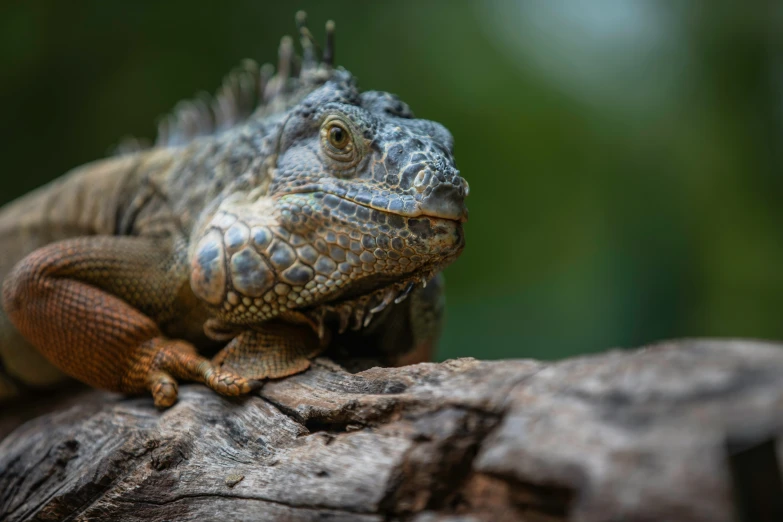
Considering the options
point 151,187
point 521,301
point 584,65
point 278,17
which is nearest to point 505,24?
point 584,65

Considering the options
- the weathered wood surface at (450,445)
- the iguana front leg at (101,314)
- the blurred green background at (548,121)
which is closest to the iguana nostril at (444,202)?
the weathered wood surface at (450,445)

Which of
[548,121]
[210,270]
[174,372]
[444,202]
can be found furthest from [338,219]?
[548,121]

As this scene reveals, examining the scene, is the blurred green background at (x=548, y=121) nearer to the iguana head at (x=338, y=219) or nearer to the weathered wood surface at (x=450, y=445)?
the iguana head at (x=338, y=219)

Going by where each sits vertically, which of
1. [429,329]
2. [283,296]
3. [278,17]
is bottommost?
[283,296]

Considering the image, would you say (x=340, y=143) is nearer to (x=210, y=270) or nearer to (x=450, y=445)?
(x=210, y=270)

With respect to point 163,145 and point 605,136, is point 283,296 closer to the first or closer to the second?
point 163,145

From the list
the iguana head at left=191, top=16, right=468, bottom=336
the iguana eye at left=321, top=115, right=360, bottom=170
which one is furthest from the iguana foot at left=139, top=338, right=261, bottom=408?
the iguana eye at left=321, top=115, right=360, bottom=170

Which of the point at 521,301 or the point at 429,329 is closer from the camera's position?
the point at 429,329
